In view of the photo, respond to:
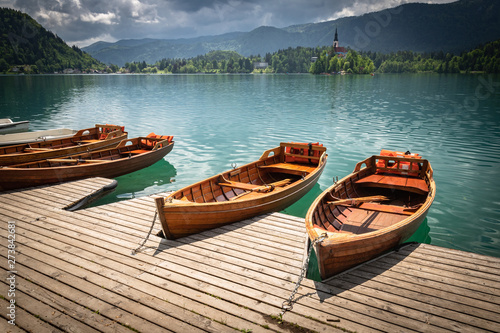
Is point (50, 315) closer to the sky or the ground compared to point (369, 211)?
closer to the ground

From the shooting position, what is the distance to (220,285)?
6578mm

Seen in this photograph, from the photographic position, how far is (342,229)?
28.8ft

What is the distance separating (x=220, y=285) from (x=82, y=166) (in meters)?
10.5

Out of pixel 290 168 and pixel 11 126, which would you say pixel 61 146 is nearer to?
pixel 290 168

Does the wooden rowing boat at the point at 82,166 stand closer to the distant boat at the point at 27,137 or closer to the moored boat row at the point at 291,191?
the moored boat row at the point at 291,191

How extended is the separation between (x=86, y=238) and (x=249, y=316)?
5516 millimetres

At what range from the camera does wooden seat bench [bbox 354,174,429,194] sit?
36.5 ft

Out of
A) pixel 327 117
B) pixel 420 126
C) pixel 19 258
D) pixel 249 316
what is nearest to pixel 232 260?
pixel 249 316

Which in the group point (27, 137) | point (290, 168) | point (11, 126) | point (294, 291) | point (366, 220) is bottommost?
point (294, 291)

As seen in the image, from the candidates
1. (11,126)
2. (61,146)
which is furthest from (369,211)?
(11,126)

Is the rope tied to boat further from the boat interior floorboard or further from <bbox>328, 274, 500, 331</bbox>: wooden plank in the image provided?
the boat interior floorboard

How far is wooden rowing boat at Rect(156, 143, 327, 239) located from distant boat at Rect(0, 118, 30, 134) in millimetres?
27237

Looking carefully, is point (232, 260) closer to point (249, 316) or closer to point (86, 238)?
point (249, 316)

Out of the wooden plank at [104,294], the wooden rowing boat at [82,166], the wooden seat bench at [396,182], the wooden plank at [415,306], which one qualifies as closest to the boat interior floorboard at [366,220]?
the wooden seat bench at [396,182]
